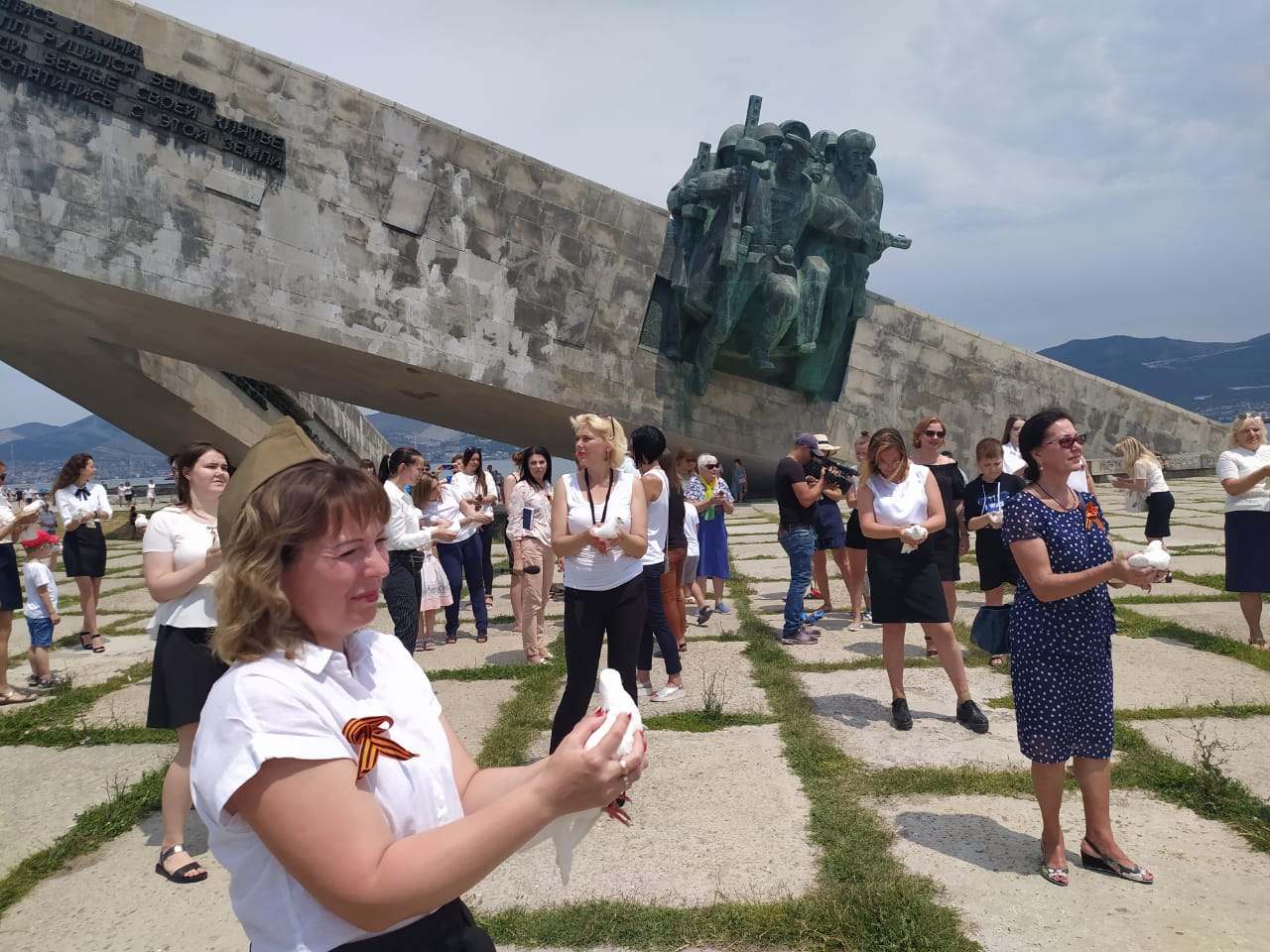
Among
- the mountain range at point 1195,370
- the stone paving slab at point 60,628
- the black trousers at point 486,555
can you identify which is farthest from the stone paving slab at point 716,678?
the mountain range at point 1195,370

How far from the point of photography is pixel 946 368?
17875 millimetres

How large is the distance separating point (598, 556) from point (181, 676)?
5.95 ft

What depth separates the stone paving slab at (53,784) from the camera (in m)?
3.87

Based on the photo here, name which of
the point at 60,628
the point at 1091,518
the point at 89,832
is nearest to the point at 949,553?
the point at 1091,518

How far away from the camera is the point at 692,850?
350 centimetres

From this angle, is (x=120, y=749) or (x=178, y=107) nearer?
(x=120, y=749)

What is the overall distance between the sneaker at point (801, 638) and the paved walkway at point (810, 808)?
14 cm

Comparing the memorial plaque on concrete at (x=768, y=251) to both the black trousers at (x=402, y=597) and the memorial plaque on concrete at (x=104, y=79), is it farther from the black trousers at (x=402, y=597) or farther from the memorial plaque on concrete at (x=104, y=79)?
the black trousers at (x=402, y=597)

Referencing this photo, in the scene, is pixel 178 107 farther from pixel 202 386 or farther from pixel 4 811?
pixel 4 811

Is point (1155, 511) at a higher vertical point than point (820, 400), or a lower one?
lower

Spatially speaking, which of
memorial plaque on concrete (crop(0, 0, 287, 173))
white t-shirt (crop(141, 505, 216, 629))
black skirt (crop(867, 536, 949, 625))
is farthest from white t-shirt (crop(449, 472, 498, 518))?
memorial plaque on concrete (crop(0, 0, 287, 173))

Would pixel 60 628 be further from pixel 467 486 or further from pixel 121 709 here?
pixel 467 486

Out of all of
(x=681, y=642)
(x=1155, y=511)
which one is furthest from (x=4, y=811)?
(x=1155, y=511)

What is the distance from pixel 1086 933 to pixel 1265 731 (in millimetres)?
2457
